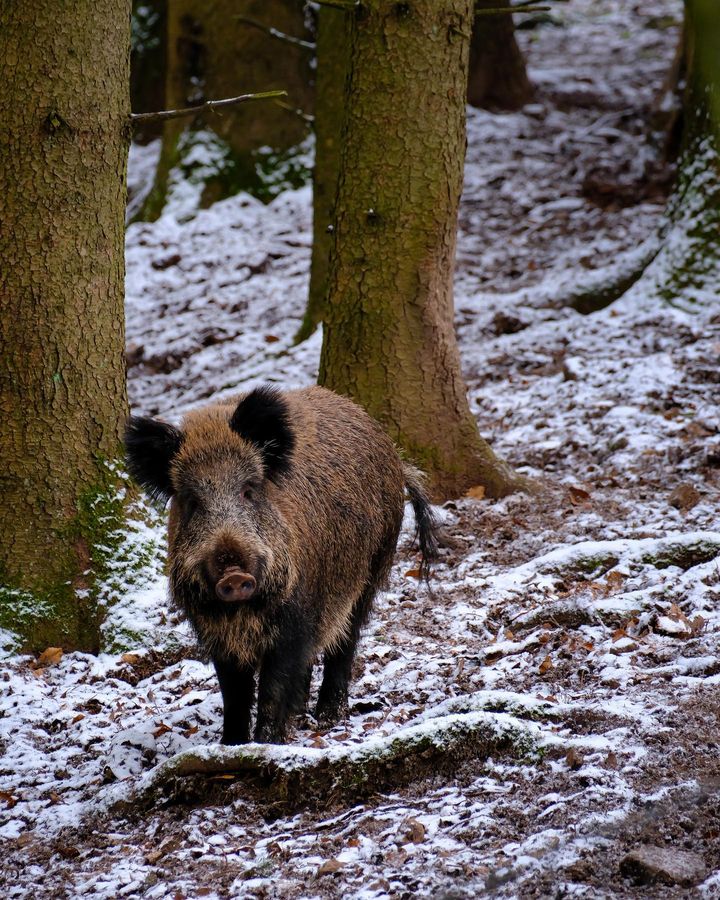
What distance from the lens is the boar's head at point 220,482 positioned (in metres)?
4.48

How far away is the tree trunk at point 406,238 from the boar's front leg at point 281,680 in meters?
2.65

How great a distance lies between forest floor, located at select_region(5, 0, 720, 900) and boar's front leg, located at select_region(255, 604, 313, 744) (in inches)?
9.3

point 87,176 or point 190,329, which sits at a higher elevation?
point 87,176

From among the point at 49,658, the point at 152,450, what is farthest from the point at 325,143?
the point at 49,658

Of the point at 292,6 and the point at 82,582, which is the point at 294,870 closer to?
the point at 82,582

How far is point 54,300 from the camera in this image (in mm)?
5625

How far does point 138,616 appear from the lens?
18.8 ft

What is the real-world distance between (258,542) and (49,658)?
178 centimetres

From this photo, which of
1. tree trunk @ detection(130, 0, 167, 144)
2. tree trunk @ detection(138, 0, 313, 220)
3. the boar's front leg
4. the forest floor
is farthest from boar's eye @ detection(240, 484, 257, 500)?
tree trunk @ detection(130, 0, 167, 144)

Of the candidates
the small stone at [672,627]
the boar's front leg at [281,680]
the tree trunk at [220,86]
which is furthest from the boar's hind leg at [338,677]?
the tree trunk at [220,86]

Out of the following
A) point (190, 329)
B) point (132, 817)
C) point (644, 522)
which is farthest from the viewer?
point (190, 329)

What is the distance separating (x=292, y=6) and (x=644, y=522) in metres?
10.5

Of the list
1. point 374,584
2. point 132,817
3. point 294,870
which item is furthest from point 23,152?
point 294,870

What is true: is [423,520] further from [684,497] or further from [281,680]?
[684,497]
